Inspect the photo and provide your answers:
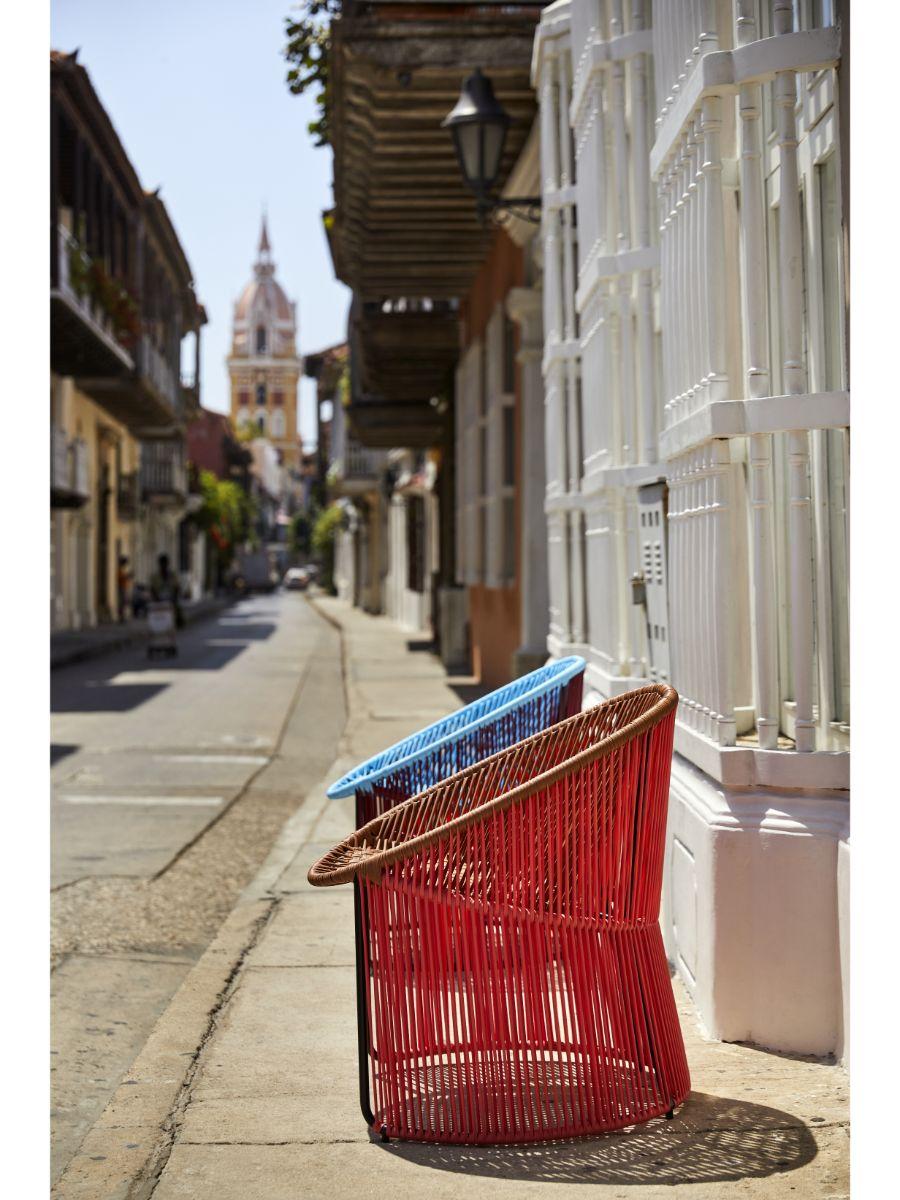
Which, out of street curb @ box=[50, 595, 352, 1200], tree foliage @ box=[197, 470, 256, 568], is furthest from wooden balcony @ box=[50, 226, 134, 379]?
tree foliage @ box=[197, 470, 256, 568]

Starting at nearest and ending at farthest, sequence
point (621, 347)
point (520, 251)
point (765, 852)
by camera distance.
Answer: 1. point (765, 852)
2. point (621, 347)
3. point (520, 251)

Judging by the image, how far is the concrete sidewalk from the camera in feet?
8.88

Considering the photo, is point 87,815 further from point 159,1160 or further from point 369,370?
point 369,370

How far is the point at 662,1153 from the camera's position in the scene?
111 inches

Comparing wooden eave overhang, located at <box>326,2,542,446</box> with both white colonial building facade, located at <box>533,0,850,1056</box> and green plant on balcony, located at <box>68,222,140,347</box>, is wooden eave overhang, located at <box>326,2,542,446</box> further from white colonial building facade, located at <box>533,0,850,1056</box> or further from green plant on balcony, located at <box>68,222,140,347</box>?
green plant on balcony, located at <box>68,222,140,347</box>

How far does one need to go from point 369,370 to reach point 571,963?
50.2 feet

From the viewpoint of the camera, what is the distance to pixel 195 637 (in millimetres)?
30625

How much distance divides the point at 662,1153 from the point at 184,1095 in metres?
1.09

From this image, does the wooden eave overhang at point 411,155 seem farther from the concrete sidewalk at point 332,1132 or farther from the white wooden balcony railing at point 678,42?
the concrete sidewalk at point 332,1132

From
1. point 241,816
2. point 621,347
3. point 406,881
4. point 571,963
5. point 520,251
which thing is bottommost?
point 241,816

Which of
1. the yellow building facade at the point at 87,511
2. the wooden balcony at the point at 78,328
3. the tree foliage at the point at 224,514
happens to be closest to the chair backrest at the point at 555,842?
the wooden balcony at the point at 78,328

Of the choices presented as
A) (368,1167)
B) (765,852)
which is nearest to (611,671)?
(765,852)

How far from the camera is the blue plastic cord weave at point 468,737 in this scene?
12.7 feet

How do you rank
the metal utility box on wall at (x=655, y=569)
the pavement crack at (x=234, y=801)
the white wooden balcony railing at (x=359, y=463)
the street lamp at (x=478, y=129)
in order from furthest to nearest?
the white wooden balcony railing at (x=359, y=463), the street lamp at (x=478, y=129), the pavement crack at (x=234, y=801), the metal utility box on wall at (x=655, y=569)
